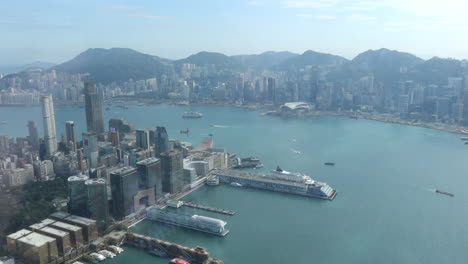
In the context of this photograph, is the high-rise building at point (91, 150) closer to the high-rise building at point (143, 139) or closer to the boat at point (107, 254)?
the high-rise building at point (143, 139)

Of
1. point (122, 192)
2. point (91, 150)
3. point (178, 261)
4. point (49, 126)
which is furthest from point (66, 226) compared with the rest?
point (49, 126)

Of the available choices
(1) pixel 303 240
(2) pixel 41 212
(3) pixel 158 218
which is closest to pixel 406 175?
(1) pixel 303 240

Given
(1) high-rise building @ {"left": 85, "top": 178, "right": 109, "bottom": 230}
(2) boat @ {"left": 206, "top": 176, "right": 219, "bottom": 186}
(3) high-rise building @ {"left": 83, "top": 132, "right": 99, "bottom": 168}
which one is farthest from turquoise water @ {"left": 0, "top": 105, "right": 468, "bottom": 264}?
(3) high-rise building @ {"left": 83, "top": 132, "right": 99, "bottom": 168}

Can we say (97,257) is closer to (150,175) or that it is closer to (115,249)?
(115,249)

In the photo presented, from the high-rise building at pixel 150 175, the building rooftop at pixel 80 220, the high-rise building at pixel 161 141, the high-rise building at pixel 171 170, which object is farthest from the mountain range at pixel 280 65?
the building rooftop at pixel 80 220

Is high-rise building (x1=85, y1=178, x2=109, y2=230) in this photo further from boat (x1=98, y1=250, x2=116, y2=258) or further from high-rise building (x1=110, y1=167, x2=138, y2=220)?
boat (x1=98, y1=250, x2=116, y2=258)
